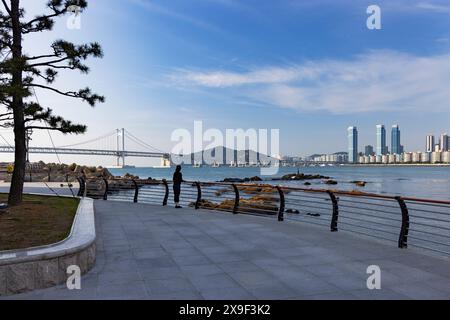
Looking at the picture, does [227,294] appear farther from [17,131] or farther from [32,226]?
[17,131]

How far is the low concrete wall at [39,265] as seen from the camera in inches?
186

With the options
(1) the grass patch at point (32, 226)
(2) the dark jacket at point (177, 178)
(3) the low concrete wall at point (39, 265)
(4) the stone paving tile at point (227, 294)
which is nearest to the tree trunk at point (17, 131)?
(1) the grass patch at point (32, 226)

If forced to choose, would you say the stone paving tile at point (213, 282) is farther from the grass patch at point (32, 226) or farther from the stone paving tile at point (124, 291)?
the grass patch at point (32, 226)

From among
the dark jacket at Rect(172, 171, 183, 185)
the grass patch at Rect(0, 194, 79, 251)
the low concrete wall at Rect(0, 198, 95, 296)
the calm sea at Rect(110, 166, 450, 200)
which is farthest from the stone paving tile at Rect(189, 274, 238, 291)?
the calm sea at Rect(110, 166, 450, 200)

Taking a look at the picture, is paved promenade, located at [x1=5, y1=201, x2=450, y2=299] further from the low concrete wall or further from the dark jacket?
the dark jacket

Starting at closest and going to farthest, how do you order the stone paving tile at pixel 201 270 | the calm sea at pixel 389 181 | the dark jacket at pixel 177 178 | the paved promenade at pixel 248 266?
the paved promenade at pixel 248 266 → the stone paving tile at pixel 201 270 → the dark jacket at pixel 177 178 → the calm sea at pixel 389 181

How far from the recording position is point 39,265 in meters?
4.94

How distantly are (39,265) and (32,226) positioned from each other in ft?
9.77

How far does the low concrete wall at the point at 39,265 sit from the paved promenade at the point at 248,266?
19 cm

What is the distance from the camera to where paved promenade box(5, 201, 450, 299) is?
15.9 feet

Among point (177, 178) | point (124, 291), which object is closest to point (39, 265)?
point (124, 291)

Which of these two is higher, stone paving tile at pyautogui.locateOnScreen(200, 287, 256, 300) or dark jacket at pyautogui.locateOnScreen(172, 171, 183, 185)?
dark jacket at pyautogui.locateOnScreen(172, 171, 183, 185)

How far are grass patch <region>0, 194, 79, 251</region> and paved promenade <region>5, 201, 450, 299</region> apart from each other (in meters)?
0.88
